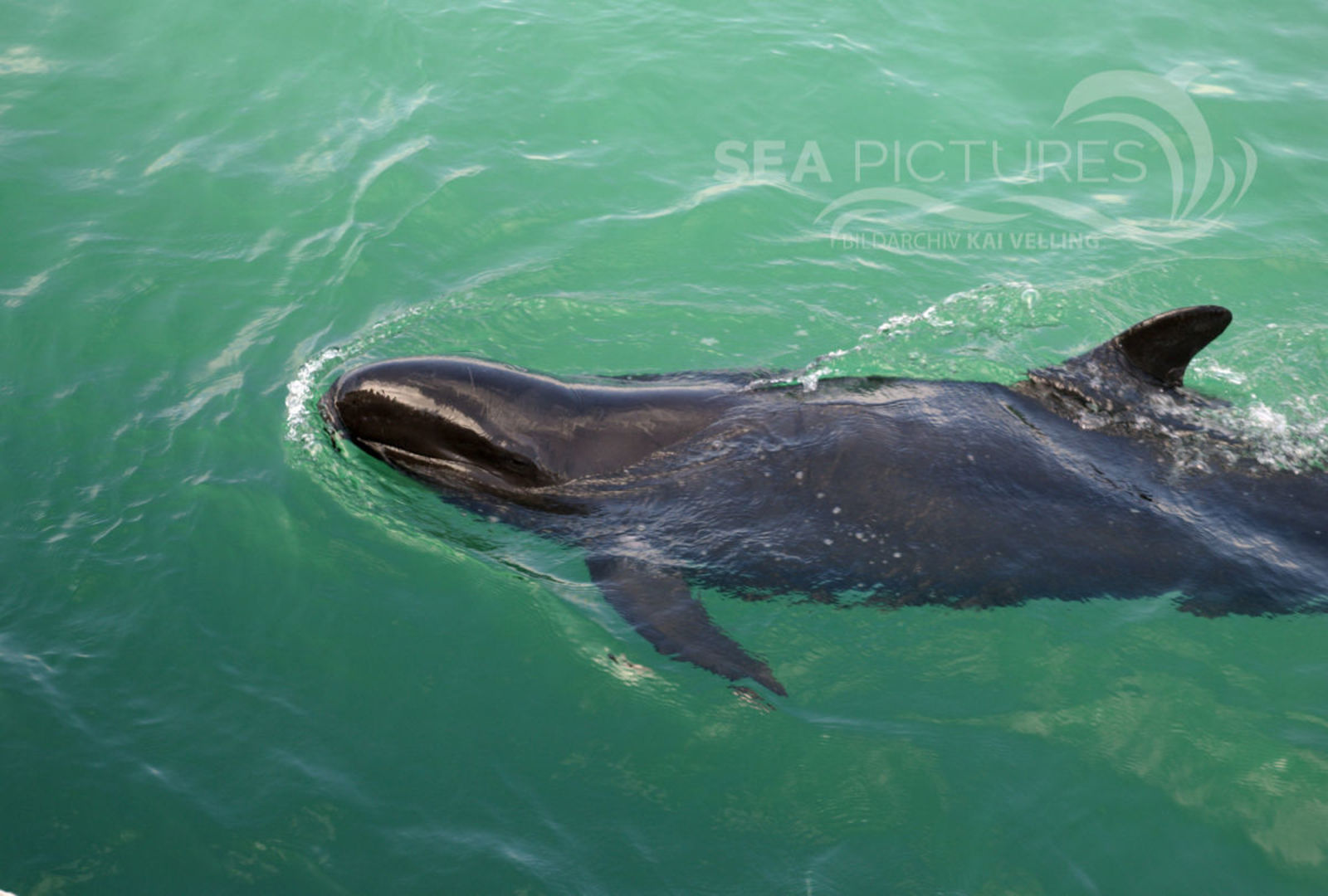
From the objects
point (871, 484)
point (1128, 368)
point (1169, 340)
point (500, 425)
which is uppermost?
point (1169, 340)

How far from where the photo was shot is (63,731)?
6.65 m

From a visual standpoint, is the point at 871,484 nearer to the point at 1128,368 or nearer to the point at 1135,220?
the point at 1128,368

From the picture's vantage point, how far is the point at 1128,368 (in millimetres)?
8234

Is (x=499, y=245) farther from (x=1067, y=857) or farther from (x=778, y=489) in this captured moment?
(x=1067, y=857)

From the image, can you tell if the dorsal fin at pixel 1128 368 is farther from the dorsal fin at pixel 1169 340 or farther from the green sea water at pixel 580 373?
the green sea water at pixel 580 373

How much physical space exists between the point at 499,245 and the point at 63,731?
654 cm

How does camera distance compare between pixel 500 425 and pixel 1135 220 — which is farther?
pixel 1135 220

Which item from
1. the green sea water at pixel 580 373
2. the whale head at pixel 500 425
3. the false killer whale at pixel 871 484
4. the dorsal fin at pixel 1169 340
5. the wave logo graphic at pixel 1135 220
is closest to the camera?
the green sea water at pixel 580 373

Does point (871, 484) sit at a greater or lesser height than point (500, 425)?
lesser

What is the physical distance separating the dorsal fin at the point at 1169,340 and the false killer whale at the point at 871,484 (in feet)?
0.06

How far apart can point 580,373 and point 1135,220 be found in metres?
7.36

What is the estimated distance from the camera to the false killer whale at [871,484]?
7598mm

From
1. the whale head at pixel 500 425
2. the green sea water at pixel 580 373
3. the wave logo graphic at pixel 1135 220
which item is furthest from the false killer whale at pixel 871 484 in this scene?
the wave logo graphic at pixel 1135 220

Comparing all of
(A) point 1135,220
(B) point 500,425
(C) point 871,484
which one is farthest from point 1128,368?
(A) point 1135,220
